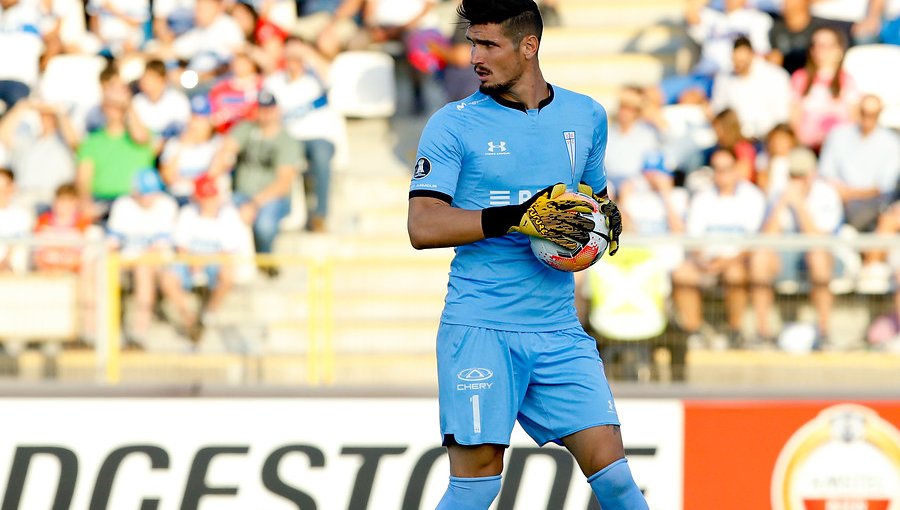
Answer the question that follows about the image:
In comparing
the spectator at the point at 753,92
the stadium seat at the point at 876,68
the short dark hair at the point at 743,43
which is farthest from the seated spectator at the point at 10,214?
the stadium seat at the point at 876,68

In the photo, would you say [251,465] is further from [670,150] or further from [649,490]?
[670,150]

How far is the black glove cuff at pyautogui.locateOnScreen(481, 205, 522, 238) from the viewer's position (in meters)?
4.82

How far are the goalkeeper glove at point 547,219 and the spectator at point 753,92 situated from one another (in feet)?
19.1

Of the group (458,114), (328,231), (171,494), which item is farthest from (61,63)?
(458,114)

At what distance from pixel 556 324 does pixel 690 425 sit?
2.48 meters

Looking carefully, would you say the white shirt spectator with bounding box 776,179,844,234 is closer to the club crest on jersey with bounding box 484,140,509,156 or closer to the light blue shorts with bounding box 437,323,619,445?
the light blue shorts with bounding box 437,323,619,445

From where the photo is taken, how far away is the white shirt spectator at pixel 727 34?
35.6ft

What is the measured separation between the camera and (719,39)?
1097 cm

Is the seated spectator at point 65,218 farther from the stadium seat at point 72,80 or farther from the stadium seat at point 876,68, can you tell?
the stadium seat at point 876,68

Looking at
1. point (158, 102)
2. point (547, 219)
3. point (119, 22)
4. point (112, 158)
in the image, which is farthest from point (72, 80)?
point (547, 219)

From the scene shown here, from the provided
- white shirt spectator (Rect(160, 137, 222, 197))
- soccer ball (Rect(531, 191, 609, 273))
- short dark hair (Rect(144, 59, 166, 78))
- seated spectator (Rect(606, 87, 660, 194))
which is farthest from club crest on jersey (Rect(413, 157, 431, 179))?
short dark hair (Rect(144, 59, 166, 78))

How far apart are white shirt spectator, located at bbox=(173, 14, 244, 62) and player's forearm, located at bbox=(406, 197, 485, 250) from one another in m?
7.03

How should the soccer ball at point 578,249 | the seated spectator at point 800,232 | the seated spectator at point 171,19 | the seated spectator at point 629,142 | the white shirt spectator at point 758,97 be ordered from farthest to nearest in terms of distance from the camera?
the seated spectator at point 171,19 → the white shirt spectator at point 758,97 → the seated spectator at point 629,142 → the seated spectator at point 800,232 → the soccer ball at point 578,249

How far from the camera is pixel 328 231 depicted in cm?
1053
